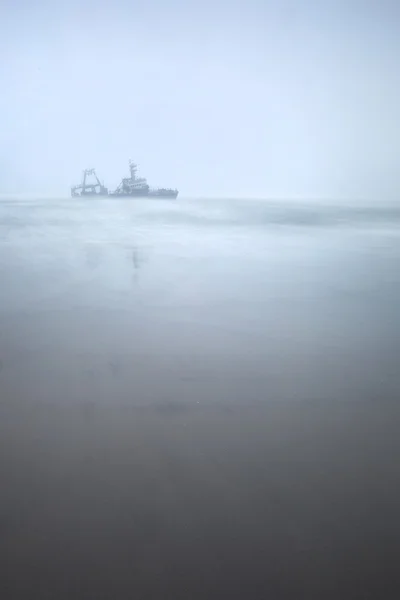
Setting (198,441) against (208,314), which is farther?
(208,314)

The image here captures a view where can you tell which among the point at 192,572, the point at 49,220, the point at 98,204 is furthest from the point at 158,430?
the point at 98,204

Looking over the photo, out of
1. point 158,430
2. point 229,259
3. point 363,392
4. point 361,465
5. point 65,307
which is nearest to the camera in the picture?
point 361,465

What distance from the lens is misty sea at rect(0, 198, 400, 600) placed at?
110 centimetres

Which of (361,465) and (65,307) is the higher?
(65,307)

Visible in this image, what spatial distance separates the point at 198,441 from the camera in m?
1.62

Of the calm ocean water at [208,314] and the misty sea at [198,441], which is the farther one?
the calm ocean water at [208,314]

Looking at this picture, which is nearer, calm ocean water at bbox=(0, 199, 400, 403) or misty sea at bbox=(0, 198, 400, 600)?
misty sea at bbox=(0, 198, 400, 600)

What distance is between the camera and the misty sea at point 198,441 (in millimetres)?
1104

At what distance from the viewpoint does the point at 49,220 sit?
28.3 ft

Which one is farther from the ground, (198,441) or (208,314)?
(208,314)

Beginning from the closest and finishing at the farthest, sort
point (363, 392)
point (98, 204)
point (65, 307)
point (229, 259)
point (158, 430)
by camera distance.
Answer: point (158, 430) → point (363, 392) → point (65, 307) → point (229, 259) → point (98, 204)

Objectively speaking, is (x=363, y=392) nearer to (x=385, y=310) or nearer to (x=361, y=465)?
(x=361, y=465)

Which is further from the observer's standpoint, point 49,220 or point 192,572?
point 49,220

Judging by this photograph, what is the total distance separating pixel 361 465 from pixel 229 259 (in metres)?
3.80
